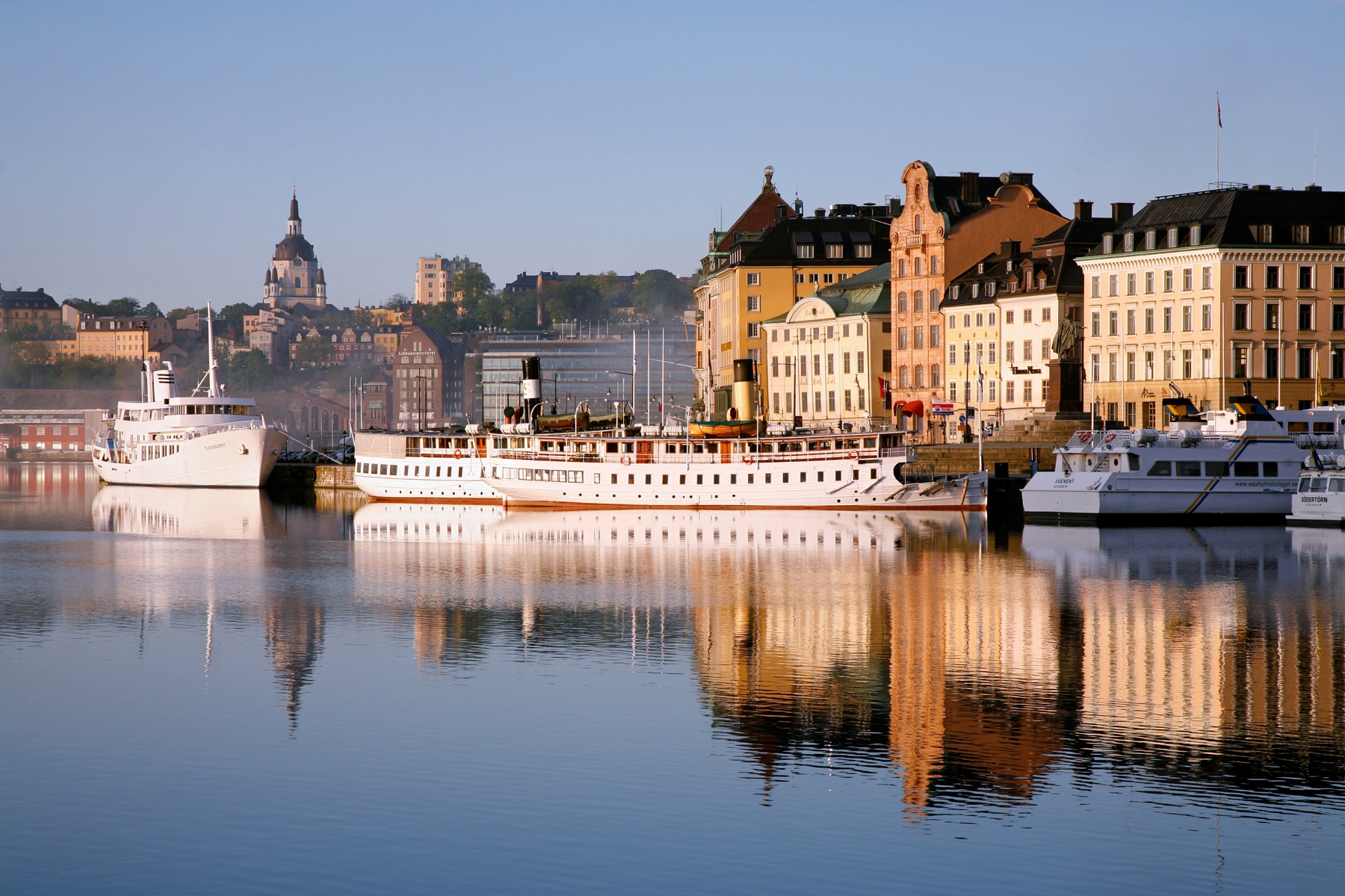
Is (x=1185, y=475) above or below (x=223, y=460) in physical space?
above

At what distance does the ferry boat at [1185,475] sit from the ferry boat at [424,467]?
36.0 metres

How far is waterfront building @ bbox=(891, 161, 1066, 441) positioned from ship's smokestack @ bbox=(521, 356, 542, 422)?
25578 millimetres

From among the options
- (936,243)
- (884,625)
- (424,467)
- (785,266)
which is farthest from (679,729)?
(785,266)

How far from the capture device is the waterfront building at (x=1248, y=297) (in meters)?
93.2

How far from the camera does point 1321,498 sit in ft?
229

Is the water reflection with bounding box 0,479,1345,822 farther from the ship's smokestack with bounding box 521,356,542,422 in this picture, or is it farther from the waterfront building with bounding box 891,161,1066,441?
the waterfront building with bounding box 891,161,1066,441

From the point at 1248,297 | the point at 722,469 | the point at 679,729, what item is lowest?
the point at 679,729

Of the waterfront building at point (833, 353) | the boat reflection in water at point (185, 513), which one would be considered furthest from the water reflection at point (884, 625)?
the waterfront building at point (833, 353)

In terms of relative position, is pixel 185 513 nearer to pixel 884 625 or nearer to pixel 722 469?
pixel 722 469

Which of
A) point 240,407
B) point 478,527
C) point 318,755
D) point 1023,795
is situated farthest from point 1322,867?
point 240,407

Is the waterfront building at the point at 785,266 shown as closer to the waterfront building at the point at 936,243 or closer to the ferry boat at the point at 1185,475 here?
the waterfront building at the point at 936,243

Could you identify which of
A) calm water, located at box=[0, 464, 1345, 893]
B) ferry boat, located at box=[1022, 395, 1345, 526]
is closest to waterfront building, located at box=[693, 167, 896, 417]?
ferry boat, located at box=[1022, 395, 1345, 526]

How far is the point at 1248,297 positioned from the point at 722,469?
1202 inches

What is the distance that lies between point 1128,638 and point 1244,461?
122 ft
